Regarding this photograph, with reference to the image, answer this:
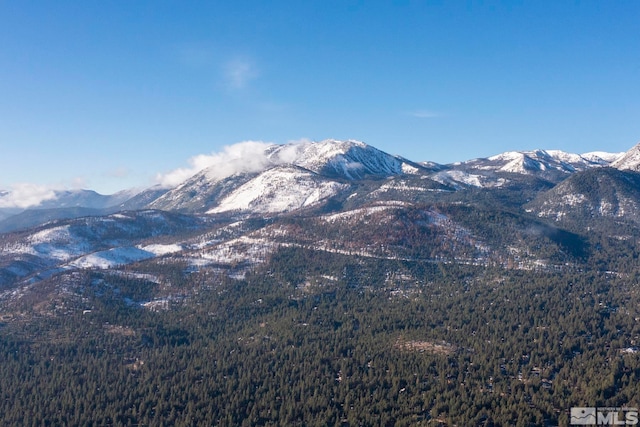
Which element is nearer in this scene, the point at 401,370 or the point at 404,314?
the point at 401,370

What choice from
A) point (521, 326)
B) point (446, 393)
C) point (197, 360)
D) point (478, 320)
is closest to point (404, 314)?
point (478, 320)

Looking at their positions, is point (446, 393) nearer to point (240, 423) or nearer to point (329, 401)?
point (329, 401)

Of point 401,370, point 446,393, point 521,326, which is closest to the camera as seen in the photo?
point 446,393

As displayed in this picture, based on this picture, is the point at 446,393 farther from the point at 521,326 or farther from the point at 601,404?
the point at 521,326

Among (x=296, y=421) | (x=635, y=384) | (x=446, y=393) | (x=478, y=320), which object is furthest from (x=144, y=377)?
(x=635, y=384)

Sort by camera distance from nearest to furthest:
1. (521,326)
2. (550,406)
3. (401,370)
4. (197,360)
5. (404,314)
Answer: (550,406) → (401,370) → (197,360) → (521,326) → (404,314)

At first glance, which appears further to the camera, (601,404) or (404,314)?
(404,314)
